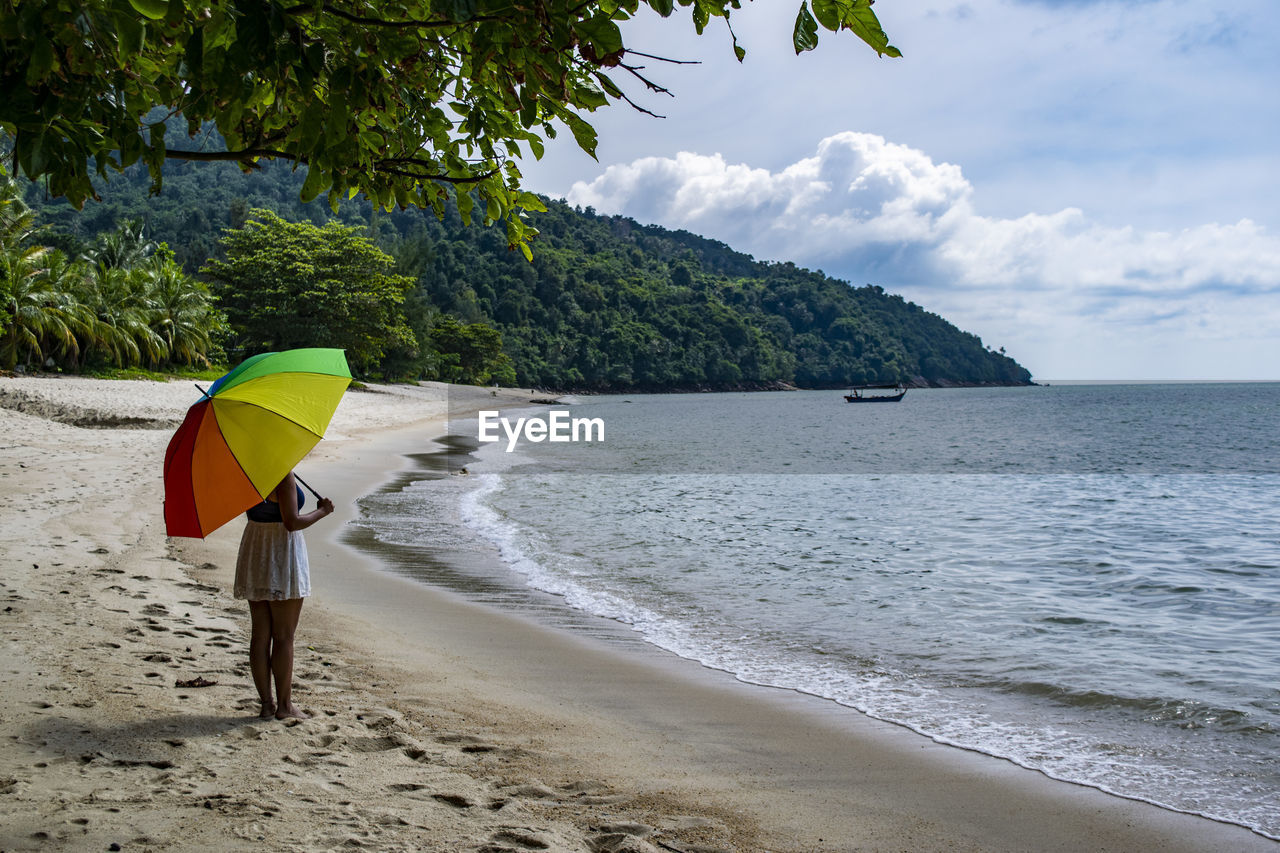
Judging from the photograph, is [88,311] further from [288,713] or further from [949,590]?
[288,713]

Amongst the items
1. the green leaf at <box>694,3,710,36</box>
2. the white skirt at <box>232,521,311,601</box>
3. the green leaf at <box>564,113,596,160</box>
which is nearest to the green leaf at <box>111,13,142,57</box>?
the green leaf at <box>564,113,596,160</box>

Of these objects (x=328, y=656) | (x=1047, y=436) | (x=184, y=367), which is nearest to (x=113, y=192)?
(x=184, y=367)

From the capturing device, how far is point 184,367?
43.6m

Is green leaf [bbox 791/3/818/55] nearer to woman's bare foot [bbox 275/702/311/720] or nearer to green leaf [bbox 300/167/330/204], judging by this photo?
green leaf [bbox 300/167/330/204]

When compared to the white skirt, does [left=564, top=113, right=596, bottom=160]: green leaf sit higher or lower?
higher

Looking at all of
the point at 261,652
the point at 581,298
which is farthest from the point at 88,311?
the point at 581,298

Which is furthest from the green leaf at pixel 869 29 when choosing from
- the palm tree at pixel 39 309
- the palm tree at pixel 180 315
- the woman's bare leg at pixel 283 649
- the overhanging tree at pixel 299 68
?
the palm tree at pixel 180 315

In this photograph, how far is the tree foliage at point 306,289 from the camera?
4900 centimetres

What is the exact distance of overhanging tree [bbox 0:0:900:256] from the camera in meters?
2.45

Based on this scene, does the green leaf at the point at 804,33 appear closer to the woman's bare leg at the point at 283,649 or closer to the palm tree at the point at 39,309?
the woman's bare leg at the point at 283,649

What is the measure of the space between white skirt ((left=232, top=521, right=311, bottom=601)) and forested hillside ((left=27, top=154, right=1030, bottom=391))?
68818 millimetres

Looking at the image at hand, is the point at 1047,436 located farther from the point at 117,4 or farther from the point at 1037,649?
the point at 117,4

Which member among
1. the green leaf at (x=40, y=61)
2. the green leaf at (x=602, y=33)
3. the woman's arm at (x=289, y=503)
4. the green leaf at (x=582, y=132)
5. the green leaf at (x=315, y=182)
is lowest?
the woman's arm at (x=289, y=503)

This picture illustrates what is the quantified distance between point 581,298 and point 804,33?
137m
